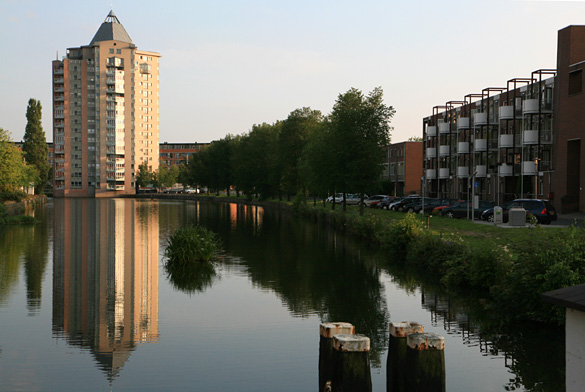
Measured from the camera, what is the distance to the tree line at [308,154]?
57.8 meters

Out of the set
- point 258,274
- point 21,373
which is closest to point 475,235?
point 258,274

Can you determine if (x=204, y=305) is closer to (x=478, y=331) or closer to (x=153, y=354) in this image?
(x=153, y=354)

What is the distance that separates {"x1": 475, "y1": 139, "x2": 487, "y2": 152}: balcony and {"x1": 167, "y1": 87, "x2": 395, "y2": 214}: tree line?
764 inches

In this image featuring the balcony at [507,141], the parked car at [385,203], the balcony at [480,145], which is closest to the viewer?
the balcony at [507,141]

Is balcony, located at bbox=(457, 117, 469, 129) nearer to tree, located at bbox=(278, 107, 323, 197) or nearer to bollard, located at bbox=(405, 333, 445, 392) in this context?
tree, located at bbox=(278, 107, 323, 197)

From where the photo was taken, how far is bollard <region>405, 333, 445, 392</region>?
28.5 ft

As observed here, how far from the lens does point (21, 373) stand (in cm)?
1216

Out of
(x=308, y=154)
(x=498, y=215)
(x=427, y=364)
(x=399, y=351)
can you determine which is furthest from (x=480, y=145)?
(x=427, y=364)

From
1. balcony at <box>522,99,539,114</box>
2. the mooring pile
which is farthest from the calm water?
balcony at <box>522,99,539,114</box>

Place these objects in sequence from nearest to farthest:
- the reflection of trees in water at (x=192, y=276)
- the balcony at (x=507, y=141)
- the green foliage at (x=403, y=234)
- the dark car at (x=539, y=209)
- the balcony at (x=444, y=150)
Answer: the reflection of trees in water at (x=192, y=276) → the green foliage at (x=403, y=234) → the dark car at (x=539, y=209) → the balcony at (x=507, y=141) → the balcony at (x=444, y=150)

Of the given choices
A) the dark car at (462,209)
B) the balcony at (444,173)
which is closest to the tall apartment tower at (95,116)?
the balcony at (444,173)

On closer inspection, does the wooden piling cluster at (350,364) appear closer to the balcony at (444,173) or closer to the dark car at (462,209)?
the dark car at (462,209)

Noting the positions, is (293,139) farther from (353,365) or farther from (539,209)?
(353,365)

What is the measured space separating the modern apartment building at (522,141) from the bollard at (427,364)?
38.8m
